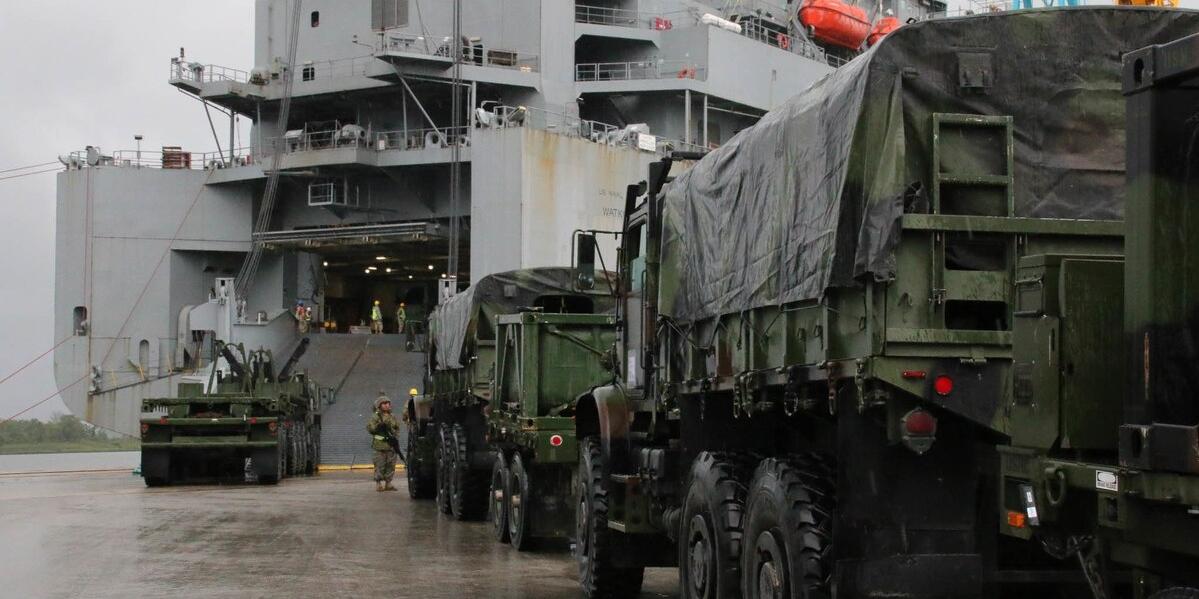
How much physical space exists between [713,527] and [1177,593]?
4.35 meters

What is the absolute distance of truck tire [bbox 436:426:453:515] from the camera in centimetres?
2058

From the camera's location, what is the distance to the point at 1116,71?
7.27 metres

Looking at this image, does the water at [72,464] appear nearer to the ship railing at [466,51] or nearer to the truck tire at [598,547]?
the ship railing at [466,51]

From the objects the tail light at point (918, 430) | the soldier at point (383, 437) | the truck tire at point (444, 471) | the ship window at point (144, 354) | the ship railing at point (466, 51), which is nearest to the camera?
the tail light at point (918, 430)

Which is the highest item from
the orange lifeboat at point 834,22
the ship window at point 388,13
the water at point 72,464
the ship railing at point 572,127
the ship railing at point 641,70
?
the orange lifeboat at point 834,22

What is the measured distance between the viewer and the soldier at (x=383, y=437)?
25.7 m

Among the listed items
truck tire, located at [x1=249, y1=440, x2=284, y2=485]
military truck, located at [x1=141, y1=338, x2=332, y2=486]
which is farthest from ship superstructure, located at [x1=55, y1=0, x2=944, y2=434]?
truck tire, located at [x1=249, y1=440, x2=284, y2=485]

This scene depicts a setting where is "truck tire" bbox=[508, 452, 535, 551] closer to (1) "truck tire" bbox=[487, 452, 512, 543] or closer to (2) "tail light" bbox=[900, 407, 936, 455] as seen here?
(1) "truck tire" bbox=[487, 452, 512, 543]

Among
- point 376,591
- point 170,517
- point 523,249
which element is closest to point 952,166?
point 376,591

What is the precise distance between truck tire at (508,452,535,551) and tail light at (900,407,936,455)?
8.76 metres

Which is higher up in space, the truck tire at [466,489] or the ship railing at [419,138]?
the ship railing at [419,138]

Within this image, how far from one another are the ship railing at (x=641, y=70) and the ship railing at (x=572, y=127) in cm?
200

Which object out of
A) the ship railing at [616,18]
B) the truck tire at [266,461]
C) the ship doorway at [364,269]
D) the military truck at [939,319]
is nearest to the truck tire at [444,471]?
the truck tire at [266,461]

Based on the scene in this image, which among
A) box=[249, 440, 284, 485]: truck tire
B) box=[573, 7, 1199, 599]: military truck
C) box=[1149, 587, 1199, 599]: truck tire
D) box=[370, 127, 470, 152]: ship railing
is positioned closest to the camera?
box=[1149, 587, 1199, 599]: truck tire
